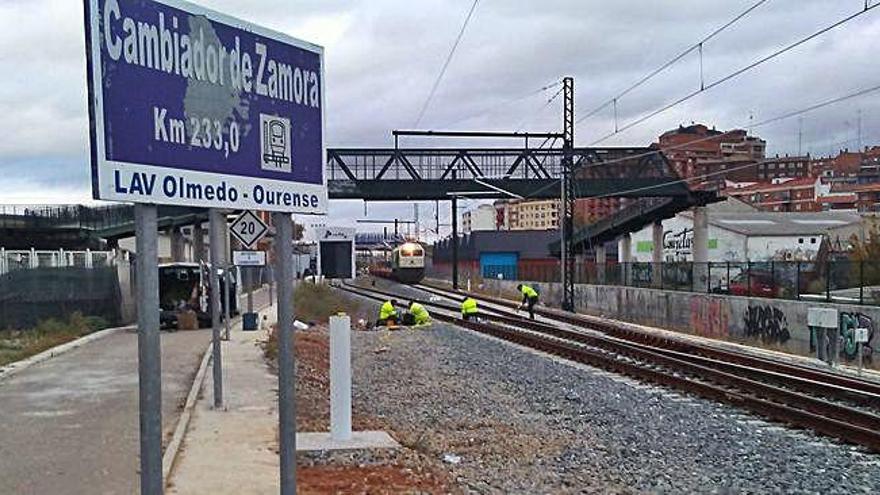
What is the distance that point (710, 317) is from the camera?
33.3m

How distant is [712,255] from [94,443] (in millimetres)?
71010

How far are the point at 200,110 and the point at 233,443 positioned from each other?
7136 millimetres

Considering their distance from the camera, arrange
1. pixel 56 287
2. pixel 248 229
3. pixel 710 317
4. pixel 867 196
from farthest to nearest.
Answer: pixel 867 196, pixel 710 317, pixel 56 287, pixel 248 229

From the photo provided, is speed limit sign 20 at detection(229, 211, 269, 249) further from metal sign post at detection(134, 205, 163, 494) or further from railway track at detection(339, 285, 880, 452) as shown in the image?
metal sign post at detection(134, 205, 163, 494)

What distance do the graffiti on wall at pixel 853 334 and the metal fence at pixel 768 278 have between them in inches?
84.7

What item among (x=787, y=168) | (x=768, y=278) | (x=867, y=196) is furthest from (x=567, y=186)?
(x=787, y=168)

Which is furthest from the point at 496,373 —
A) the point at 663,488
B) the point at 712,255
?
the point at 712,255

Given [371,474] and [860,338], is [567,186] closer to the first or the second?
[860,338]

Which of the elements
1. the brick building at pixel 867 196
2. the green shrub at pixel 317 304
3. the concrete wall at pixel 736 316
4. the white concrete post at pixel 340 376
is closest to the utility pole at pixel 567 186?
the concrete wall at pixel 736 316

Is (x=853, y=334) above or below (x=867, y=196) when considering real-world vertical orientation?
below

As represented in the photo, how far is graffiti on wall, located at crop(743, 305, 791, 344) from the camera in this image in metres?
28.2

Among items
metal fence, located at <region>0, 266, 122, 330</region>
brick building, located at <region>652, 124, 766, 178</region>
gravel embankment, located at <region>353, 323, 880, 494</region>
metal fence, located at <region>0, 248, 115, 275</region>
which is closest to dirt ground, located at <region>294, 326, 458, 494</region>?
gravel embankment, located at <region>353, 323, 880, 494</region>

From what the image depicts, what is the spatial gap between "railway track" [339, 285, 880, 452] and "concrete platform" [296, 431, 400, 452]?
5.92 metres

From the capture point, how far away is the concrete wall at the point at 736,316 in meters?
24.0
